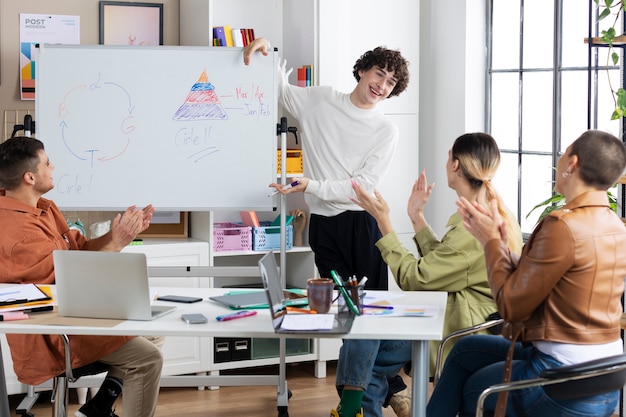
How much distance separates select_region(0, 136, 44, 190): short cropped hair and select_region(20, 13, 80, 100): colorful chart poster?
137cm

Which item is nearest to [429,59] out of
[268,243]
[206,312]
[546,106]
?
[546,106]

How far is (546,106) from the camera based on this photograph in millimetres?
4512

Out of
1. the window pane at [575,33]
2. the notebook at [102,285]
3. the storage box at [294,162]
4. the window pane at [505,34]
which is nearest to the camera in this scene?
the notebook at [102,285]

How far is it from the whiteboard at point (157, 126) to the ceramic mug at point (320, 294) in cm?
150

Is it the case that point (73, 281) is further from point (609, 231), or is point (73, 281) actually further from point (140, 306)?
point (609, 231)

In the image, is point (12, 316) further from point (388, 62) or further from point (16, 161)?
point (388, 62)

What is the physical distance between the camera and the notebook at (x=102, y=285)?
2.64 m

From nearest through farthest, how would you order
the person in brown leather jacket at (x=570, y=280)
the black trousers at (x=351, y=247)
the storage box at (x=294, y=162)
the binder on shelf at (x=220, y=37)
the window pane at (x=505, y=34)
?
1. the person in brown leather jacket at (x=570, y=280)
2. the black trousers at (x=351, y=247)
3. the binder on shelf at (x=220, y=37)
4. the storage box at (x=294, y=162)
5. the window pane at (x=505, y=34)

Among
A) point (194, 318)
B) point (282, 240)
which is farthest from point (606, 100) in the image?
point (194, 318)

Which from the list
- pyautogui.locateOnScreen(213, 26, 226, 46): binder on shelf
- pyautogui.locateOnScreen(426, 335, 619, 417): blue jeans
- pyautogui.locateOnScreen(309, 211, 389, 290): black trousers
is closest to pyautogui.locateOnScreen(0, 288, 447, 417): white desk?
pyautogui.locateOnScreen(426, 335, 619, 417): blue jeans

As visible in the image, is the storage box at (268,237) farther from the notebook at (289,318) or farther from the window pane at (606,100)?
the notebook at (289,318)

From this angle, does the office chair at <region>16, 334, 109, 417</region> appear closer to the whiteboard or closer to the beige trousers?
the beige trousers

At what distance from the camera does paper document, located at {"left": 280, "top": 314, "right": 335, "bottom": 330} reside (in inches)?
99.7

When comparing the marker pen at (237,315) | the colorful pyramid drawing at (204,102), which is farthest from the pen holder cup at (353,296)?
the colorful pyramid drawing at (204,102)
